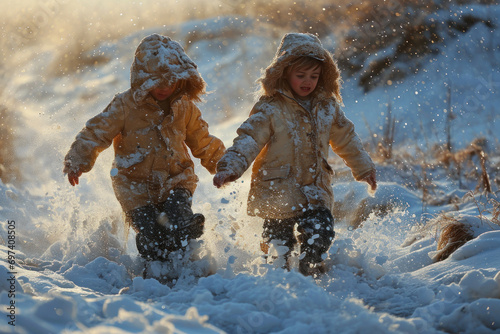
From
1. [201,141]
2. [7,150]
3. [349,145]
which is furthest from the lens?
[7,150]

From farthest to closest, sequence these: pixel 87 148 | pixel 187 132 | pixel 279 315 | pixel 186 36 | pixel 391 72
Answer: pixel 186 36 → pixel 391 72 → pixel 187 132 → pixel 87 148 → pixel 279 315

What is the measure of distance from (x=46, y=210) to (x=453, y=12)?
47.5 ft

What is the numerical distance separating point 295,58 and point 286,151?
739mm

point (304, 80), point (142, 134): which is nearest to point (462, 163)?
point (304, 80)

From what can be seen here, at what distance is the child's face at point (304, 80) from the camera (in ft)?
13.6

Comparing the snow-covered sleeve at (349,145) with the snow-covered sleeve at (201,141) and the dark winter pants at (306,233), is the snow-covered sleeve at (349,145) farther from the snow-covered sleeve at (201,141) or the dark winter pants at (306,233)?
the snow-covered sleeve at (201,141)

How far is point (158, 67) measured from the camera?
Result: 423 centimetres

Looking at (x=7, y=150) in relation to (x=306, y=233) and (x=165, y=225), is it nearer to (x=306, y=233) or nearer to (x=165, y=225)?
(x=165, y=225)

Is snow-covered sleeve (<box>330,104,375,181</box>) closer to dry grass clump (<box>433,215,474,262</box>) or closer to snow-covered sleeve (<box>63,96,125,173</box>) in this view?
dry grass clump (<box>433,215,474,262</box>)

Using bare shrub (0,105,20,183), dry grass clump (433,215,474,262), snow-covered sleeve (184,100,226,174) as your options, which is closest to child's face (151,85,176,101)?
snow-covered sleeve (184,100,226,174)

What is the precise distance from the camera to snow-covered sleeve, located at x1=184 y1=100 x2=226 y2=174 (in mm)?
4562

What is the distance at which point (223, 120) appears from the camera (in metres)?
13.0

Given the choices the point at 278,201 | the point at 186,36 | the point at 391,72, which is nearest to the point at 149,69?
the point at 278,201

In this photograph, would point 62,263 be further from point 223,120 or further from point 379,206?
point 223,120
